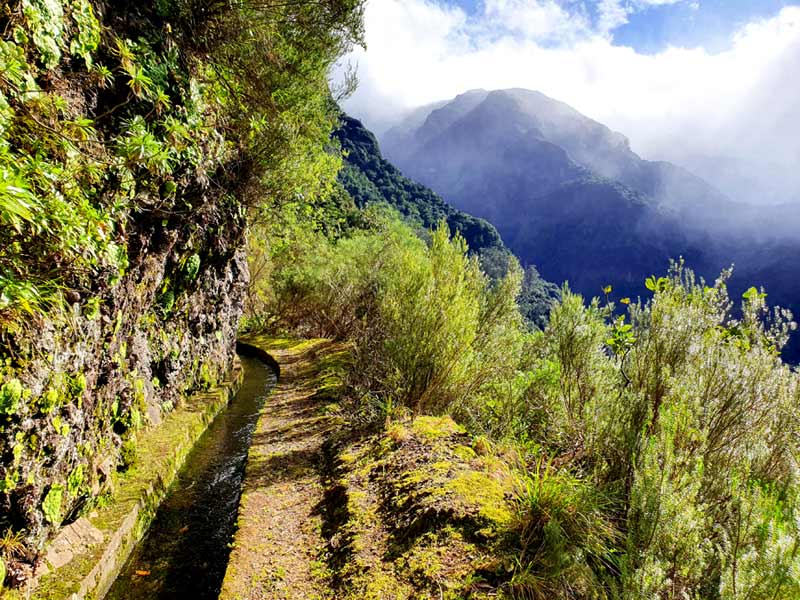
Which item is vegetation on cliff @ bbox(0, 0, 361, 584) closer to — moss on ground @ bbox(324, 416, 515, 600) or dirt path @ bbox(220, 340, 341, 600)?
dirt path @ bbox(220, 340, 341, 600)

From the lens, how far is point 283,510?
4.76 meters

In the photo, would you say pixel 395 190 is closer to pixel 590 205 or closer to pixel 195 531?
pixel 195 531

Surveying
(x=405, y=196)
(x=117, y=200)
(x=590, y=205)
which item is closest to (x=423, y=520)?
(x=117, y=200)

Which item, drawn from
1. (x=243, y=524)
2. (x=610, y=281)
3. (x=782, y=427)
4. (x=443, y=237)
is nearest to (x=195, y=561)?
(x=243, y=524)

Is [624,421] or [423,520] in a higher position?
[624,421]

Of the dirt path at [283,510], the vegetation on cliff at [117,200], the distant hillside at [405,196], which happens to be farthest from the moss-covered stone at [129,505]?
the distant hillside at [405,196]

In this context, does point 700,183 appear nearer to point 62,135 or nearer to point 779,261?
point 779,261

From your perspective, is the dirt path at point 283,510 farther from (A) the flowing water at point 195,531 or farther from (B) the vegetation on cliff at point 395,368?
(B) the vegetation on cliff at point 395,368

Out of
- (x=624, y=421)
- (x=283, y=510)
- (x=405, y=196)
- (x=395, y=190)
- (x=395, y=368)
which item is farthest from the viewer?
(x=405, y=196)

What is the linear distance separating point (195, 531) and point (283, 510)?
38.0 inches

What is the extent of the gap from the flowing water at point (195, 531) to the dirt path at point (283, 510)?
0.25 metres

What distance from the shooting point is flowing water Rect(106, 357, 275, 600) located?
367 centimetres

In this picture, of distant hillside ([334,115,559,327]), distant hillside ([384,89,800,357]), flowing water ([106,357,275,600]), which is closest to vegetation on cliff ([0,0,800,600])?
flowing water ([106,357,275,600])

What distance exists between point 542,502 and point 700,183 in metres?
178
